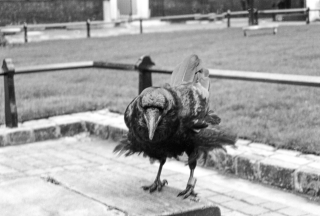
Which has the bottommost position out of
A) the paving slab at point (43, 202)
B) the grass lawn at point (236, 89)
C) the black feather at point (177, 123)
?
the grass lawn at point (236, 89)

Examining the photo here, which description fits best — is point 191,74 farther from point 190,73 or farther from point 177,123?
point 177,123

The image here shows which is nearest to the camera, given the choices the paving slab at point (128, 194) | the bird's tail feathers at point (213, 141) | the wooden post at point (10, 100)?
the paving slab at point (128, 194)

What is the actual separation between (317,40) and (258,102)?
2668mm

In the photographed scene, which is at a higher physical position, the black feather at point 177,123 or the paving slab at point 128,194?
the black feather at point 177,123

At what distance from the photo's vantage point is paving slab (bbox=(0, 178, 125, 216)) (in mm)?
3213

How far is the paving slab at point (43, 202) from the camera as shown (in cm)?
321

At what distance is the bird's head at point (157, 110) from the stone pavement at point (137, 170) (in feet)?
2.04

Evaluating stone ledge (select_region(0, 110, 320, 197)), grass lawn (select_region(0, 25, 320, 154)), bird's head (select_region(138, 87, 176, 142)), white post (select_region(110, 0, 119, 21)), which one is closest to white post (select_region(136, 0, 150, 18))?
white post (select_region(110, 0, 119, 21))

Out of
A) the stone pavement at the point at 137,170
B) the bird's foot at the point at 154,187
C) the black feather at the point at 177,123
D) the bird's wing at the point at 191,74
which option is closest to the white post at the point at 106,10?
the stone pavement at the point at 137,170

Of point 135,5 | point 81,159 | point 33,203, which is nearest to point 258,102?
point 81,159

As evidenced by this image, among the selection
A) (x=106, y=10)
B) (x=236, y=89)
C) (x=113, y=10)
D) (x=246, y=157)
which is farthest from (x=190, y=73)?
(x=113, y=10)

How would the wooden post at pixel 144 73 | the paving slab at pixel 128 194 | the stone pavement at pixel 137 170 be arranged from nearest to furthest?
1. the paving slab at pixel 128 194
2. the stone pavement at pixel 137 170
3. the wooden post at pixel 144 73

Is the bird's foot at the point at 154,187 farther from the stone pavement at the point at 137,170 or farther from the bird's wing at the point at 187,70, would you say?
the bird's wing at the point at 187,70

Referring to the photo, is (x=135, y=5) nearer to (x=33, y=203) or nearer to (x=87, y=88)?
(x=87, y=88)
